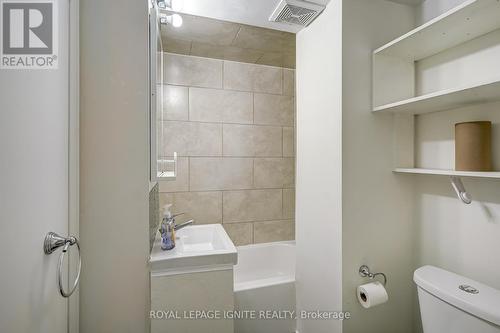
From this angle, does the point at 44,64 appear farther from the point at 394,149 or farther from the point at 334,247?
the point at 394,149

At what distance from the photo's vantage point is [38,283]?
782 mm

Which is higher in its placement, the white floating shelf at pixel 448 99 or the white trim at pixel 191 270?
the white floating shelf at pixel 448 99

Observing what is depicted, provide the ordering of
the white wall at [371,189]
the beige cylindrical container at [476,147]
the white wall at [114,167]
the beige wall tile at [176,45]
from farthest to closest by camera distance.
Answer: the beige wall tile at [176,45] < the white wall at [371,189] < the white wall at [114,167] < the beige cylindrical container at [476,147]

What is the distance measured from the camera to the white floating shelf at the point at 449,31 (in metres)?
0.88

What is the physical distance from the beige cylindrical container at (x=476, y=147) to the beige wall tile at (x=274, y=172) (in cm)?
163

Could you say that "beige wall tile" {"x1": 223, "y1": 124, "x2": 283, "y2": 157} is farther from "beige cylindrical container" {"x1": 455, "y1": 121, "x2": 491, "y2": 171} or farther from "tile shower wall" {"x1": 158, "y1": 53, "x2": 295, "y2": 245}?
"beige cylindrical container" {"x1": 455, "y1": 121, "x2": 491, "y2": 171}

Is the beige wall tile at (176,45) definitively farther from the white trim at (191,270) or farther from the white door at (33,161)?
the white trim at (191,270)

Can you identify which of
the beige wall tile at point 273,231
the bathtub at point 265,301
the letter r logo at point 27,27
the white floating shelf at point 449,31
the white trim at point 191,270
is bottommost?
the bathtub at point 265,301

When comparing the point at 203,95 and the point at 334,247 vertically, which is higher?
the point at 203,95

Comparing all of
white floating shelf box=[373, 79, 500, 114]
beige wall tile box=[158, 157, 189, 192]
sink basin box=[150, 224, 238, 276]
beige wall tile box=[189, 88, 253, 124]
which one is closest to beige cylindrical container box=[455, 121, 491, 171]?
white floating shelf box=[373, 79, 500, 114]

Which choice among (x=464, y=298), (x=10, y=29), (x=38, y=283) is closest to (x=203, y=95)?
(x=10, y=29)

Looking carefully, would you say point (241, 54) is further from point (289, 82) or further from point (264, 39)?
point (289, 82)

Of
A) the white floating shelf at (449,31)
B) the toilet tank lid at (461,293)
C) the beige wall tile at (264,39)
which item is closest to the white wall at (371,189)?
the white floating shelf at (449,31)

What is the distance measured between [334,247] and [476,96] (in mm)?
907
